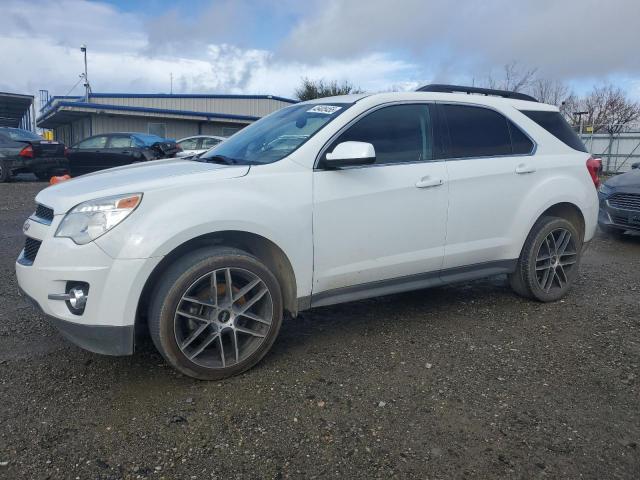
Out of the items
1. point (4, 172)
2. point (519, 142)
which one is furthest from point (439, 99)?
point (4, 172)

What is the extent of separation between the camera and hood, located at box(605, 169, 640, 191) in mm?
7703

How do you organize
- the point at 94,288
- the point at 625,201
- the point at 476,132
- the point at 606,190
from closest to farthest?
the point at 94,288 < the point at 476,132 < the point at 625,201 < the point at 606,190

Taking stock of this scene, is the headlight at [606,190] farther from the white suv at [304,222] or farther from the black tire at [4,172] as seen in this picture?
the black tire at [4,172]

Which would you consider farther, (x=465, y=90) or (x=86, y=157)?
(x=86, y=157)

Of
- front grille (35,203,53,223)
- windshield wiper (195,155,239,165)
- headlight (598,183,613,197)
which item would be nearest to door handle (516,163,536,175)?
windshield wiper (195,155,239,165)

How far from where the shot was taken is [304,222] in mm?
3473

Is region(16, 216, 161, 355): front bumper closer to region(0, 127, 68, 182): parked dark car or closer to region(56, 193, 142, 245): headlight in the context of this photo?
region(56, 193, 142, 245): headlight

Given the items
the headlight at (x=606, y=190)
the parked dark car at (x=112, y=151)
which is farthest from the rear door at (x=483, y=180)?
the parked dark car at (x=112, y=151)

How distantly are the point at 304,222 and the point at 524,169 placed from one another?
2.11m

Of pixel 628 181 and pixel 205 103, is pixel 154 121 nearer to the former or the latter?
pixel 205 103

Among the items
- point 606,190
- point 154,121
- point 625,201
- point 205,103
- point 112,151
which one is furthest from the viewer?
point 205,103

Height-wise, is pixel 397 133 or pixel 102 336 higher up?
pixel 397 133

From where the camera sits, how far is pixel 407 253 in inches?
155

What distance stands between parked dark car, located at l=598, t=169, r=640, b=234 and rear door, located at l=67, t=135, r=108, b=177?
1251cm
